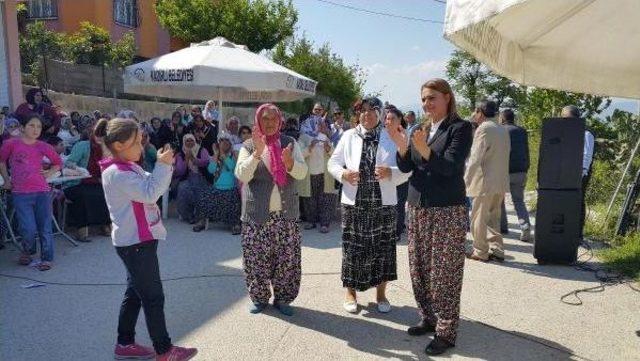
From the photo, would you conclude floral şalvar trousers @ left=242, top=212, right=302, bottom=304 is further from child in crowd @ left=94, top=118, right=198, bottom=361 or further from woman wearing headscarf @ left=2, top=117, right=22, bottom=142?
woman wearing headscarf @ left=2, top=117, right=22, bottom=142

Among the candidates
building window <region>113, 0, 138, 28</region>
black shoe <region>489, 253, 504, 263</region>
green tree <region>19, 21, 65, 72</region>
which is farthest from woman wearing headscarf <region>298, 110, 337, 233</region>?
building window <region>113, 0, 138, 28</region>

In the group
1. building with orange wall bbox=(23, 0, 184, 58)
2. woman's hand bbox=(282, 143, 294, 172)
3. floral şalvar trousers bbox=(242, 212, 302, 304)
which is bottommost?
floral şalvar trousers bbox=(242, 212, 302, 304)

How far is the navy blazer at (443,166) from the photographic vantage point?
3.48 m

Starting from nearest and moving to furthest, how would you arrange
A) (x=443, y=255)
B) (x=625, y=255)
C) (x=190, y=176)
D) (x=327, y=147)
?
1. (x=443, y=255)
2. (x=625, y=255)
3. (x=327, y=147)
4. (x=190, y=176)

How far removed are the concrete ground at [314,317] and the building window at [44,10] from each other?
18.0 meters

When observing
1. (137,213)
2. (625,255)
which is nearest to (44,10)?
(137,213)

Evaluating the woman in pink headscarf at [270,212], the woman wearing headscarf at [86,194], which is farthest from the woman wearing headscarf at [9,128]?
the woman in pink headscarf at [270,212]

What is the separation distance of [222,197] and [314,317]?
3.85m

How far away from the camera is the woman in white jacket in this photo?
4.23 meters

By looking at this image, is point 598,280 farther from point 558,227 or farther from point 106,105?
point 106,105

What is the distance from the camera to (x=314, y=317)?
4.37m

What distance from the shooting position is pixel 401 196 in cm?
716

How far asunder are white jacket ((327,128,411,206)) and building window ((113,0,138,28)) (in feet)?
67.3

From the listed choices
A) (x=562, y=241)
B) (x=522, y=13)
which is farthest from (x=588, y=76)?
(x=562, y=241)
